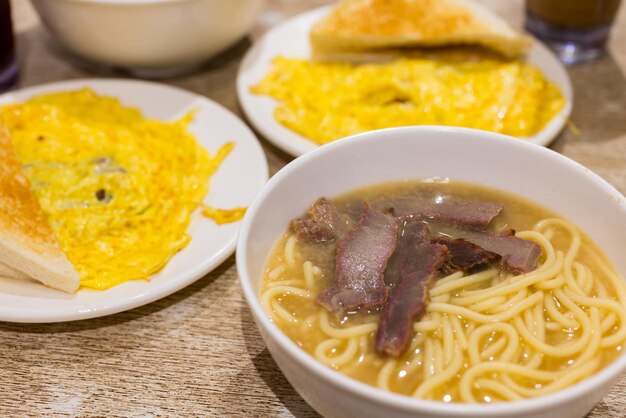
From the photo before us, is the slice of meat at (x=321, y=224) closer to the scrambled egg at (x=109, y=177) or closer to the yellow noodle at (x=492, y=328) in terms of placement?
the yellow noodle at (x=492, y=328)

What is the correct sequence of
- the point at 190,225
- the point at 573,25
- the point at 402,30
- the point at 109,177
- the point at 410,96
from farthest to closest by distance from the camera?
the point at 573,25 → the point at 402,30 → the point at 410,96 → the point at 109,177 → the point at 190,225

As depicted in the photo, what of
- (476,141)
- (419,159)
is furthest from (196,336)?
(476,141)

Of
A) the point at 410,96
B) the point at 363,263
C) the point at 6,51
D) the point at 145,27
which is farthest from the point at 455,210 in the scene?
the point at 6,51

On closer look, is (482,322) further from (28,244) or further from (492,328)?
(28,244)

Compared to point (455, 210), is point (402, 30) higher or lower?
lower

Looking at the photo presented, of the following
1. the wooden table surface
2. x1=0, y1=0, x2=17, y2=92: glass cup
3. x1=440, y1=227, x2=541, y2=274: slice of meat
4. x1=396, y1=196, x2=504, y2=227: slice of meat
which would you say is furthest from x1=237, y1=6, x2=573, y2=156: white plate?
x1=0, y1=0, x2=17, y2=92: glass cup

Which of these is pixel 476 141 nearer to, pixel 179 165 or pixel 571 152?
pixel 571 152
